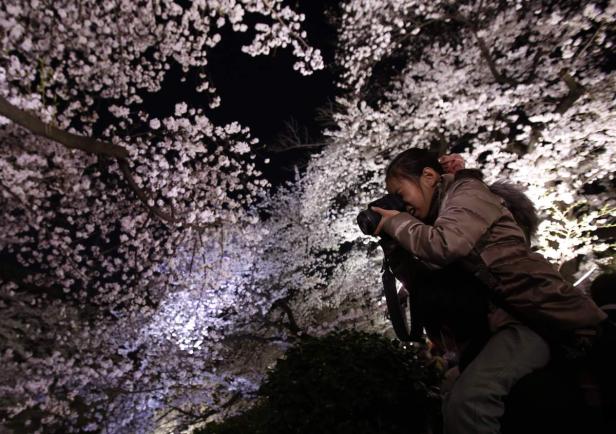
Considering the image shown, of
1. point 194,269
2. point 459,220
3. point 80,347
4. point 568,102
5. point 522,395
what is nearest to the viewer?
point 522,395

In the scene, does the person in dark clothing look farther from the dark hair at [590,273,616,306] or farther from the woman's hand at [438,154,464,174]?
the woman's hand at [438,154,464,174]

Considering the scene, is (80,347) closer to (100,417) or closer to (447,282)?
(100,417)

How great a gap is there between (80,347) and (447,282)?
1262 cm

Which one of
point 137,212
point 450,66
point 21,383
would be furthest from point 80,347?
point 450,66

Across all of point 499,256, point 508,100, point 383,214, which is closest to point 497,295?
point 499,256

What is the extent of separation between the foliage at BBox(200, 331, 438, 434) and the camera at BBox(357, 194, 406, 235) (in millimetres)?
1528

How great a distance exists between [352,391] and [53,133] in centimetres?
369

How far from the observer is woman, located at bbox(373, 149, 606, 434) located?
178 centimetres

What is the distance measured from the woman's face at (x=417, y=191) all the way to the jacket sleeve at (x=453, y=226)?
0.27 metres

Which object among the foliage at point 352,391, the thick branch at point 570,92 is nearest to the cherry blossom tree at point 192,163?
the thick branch at point 570,92

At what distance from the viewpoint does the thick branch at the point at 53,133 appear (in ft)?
11.4

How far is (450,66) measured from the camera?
10703 mm

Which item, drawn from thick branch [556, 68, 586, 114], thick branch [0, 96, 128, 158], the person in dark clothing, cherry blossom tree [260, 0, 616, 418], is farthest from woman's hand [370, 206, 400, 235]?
thick branch [556, 68, 586, 114]

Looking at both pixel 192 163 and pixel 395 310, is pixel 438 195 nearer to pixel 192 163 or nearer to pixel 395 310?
pixel 395 310
